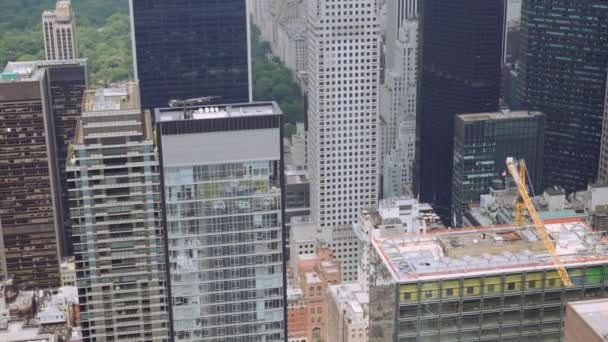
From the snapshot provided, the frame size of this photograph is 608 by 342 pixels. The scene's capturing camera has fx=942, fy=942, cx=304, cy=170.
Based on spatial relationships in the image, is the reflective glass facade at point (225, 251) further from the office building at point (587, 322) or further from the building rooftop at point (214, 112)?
the office building at point (587, 322)

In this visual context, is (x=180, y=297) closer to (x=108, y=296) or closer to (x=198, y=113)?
(x=108, y=296)

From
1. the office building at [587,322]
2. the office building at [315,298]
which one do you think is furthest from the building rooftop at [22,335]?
the office building at [587,322]

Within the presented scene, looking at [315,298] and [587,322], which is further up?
[587,322]

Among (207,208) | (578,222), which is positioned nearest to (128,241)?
(207,208)

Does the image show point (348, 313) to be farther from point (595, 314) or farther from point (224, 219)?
point (595, 314)

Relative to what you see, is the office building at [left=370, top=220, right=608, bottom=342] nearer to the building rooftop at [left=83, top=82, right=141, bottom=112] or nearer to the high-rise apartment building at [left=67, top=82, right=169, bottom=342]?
the high-rise apartment building at [left=67, top=82, right=169, bottom=342]

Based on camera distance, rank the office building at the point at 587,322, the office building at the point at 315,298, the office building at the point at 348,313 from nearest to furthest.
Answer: the office building at the point at 587,322, the office building at the point at 348,313, the office building at the point at 315,298

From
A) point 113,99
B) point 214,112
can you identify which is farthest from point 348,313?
point 214,112
